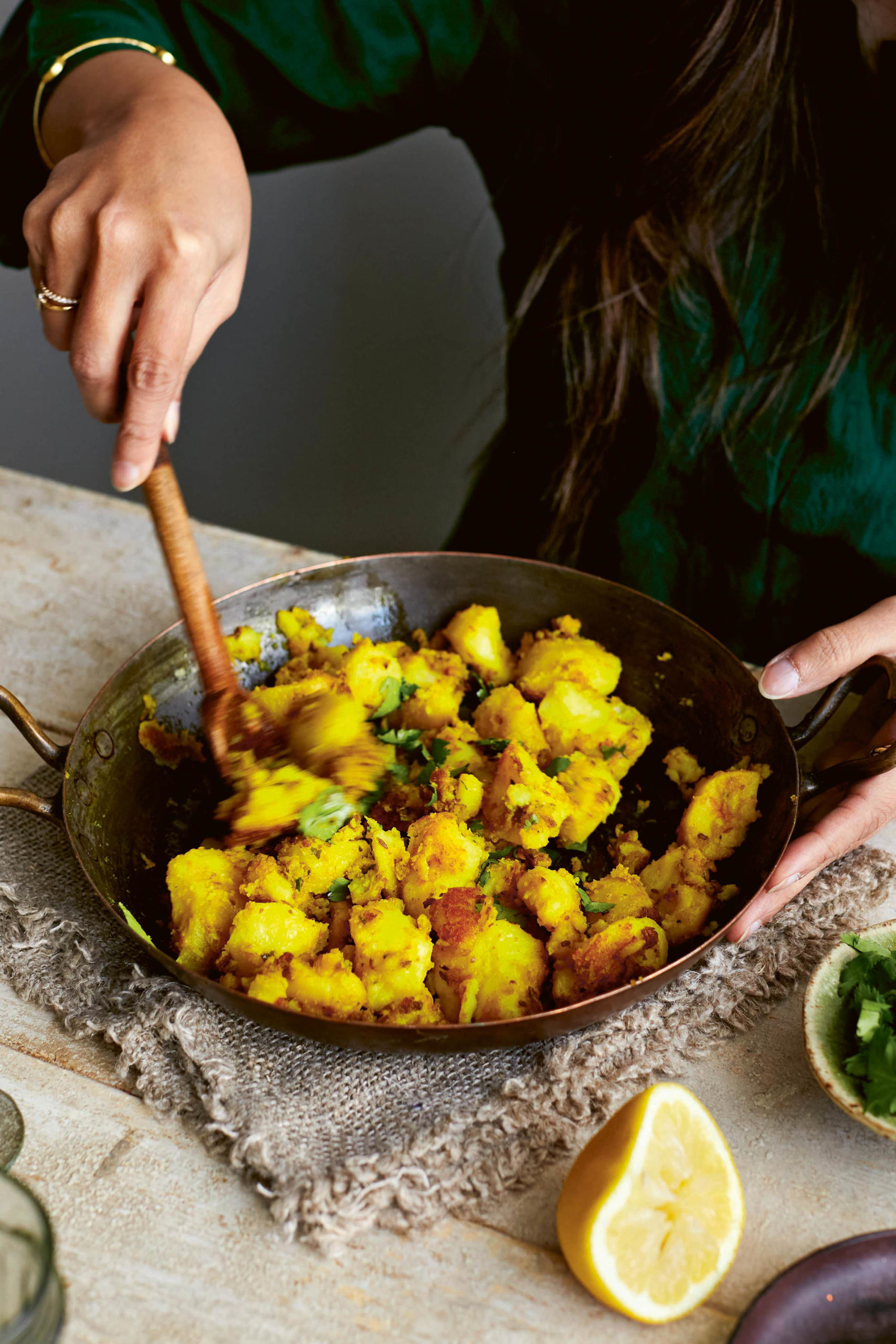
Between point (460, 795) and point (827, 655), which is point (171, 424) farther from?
point (827, 655)

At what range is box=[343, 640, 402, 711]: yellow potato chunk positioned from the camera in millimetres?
1012

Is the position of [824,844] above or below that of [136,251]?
below

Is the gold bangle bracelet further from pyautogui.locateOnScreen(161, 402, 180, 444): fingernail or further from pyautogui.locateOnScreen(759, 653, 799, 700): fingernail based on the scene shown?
pyautogui.locateOnScreen(759, 653, 799, 700): fingernail

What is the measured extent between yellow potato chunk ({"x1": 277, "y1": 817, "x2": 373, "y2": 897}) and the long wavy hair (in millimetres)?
796

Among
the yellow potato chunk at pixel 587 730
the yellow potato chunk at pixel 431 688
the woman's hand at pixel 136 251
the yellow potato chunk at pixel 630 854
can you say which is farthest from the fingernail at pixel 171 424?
the yellow potato chunk at pixel 630 854

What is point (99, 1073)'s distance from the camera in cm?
76

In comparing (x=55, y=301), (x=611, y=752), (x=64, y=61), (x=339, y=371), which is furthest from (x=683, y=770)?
(x=339, y=371)

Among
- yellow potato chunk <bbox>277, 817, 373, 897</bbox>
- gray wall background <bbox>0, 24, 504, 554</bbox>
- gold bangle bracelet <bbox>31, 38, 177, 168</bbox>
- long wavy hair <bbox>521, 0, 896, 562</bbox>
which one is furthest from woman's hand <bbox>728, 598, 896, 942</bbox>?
gray wall background <bbox>0, 24, 504, 554</bbox>

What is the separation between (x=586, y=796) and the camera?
Result: 0.91m

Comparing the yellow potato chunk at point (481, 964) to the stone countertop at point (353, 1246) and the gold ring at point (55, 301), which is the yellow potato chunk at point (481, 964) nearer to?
the stone countertop at point (353, 1246)

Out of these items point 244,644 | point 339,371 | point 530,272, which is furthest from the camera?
point 339,371

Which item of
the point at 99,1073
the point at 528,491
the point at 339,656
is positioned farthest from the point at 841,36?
the point at 99,1073

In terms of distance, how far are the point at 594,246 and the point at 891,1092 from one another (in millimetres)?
1090

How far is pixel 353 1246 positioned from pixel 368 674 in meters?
0.53
